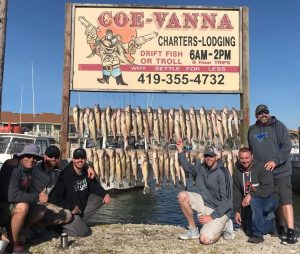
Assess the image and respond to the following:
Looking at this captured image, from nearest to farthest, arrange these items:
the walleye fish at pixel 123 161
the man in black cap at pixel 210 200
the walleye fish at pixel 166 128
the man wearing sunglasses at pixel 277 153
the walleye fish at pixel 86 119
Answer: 1. the man in black cap at pixel 210 200
2. the man wearing sunglasses at pixel 277 153
3. the walleye fish at pixel 86 119
4. the walleye fish at pixel 166 128
5. the walleye fish at pixel 123 161

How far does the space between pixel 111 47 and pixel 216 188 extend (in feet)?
11.3

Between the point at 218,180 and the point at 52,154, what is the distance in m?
2.34

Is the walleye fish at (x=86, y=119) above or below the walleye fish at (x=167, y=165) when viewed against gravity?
above

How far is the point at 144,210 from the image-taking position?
1481cm

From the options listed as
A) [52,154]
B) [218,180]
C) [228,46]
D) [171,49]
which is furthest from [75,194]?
[228,46]

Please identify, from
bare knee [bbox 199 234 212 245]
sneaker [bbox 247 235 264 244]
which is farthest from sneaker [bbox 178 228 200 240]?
sneaker [bbox 247 235 264 244]

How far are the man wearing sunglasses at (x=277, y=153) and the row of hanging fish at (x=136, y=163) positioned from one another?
1.46 meters

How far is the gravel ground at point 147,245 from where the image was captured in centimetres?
523

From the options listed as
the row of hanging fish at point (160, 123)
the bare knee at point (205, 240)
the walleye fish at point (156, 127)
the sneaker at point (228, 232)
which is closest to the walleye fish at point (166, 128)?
the row of hanging fish at point (160, 123)

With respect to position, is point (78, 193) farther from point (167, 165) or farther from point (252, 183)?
point (252, 183)

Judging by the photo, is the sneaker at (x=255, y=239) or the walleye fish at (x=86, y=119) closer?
the sneaker at (x=255, y=239)

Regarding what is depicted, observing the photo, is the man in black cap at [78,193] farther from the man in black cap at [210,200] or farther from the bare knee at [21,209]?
the man in black cap at [210,200]

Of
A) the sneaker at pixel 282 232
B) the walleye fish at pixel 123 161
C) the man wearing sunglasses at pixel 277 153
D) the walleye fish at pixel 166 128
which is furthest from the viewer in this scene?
the walleye fish at pixel 123 161

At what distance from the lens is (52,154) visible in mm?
5715
